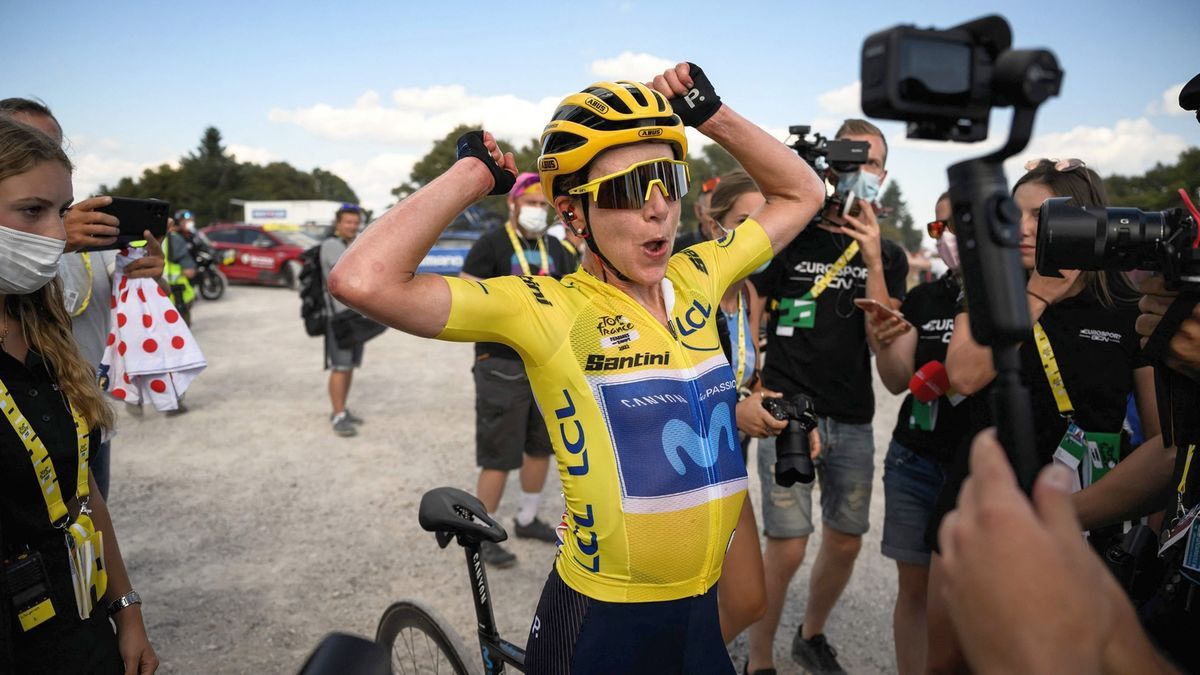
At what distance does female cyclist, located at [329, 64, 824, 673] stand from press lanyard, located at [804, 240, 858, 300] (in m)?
1.73

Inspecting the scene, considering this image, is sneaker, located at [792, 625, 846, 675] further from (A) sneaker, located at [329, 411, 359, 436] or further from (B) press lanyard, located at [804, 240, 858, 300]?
(A) sneaker, located at [329, 411, 359, 436]

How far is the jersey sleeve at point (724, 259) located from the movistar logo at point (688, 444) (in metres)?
0.51

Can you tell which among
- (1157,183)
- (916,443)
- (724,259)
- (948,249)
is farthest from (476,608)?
(1157,183)

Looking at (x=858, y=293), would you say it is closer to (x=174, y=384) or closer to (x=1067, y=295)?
(x=1067, y=295)

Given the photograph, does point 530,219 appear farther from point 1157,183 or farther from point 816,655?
point 1157,183

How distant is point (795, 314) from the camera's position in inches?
148

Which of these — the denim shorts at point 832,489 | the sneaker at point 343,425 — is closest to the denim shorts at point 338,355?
the sneaker at point 343,425

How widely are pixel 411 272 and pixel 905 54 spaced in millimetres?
1320

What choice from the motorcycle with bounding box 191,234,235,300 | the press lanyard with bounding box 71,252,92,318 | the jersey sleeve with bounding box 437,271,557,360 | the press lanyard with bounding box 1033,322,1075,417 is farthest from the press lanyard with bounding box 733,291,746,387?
the motorcycle with bounding box 191,234,235,300

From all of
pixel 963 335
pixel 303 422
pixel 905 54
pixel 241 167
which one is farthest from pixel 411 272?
pixel 241 167

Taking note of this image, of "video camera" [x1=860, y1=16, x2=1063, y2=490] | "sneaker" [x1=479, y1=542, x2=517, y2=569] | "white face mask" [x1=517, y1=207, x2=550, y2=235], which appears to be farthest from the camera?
"white face mask" [x1=517, y1=207, x2=550, y2=235]

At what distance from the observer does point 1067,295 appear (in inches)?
106

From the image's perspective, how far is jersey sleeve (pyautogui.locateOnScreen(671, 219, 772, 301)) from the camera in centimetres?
235

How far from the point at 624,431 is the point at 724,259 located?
0.83 m
